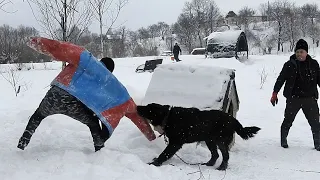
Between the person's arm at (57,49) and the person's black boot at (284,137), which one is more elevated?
the person's arm at (57,49)

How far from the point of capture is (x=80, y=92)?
152 inches

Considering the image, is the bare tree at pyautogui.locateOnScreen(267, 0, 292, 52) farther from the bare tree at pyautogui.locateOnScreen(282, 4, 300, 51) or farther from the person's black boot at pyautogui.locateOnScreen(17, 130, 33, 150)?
the person's black boot at pyautogui.locateOnScreen(17, 130, 33, 150)

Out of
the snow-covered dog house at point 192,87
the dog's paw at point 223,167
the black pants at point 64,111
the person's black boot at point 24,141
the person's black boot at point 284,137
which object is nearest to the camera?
the black pants at point 64,111

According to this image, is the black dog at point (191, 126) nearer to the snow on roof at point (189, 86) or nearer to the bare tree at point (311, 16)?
the snow on roof at point (189, 86)

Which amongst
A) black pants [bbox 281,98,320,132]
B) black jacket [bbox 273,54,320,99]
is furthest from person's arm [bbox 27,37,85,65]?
black pants [bbox 281,98,320,132]

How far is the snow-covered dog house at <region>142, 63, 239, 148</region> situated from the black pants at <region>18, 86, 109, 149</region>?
141cm

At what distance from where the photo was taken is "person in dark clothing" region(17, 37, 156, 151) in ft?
12.7

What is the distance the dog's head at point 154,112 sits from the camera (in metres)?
4.46

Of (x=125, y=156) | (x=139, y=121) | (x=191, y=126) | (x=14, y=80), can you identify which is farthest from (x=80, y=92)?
(x=14, y=80)

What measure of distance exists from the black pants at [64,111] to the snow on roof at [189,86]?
142cm

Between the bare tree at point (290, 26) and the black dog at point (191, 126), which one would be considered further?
the bare tree at point (290, 26)

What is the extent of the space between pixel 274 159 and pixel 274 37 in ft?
222

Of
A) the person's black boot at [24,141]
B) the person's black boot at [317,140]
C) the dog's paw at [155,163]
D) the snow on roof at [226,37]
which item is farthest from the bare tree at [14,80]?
the snow on roof at [226,37]

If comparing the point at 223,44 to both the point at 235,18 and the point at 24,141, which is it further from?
the point at 235,18
